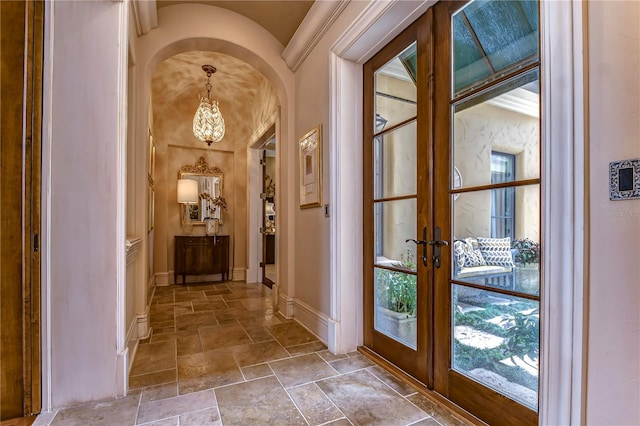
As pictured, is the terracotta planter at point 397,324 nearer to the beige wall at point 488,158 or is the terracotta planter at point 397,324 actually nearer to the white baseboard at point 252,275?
the beige wall at point 488,158

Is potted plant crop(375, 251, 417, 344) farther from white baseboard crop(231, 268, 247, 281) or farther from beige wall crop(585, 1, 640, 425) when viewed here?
white baseboard crop(231, 268, 247, 281)

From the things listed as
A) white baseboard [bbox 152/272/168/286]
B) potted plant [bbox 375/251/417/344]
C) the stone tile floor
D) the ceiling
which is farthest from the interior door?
white baseboard [bbox 152/272/168/286]

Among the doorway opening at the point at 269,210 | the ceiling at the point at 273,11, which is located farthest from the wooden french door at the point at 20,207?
the doorway opening at the point at 269,210

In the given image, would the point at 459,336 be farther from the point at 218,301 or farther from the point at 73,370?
the point at 218,301

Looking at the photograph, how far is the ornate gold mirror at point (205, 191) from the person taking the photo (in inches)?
215

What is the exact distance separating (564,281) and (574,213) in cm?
24

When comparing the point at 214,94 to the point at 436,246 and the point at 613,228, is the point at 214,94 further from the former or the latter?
the point at 613,228

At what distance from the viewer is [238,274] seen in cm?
565

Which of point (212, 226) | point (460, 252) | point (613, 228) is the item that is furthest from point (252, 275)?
point (613, 228)

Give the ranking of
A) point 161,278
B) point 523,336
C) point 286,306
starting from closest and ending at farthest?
point 523,336 → point 286,306 → point 161,278

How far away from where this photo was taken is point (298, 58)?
3188 millimetres

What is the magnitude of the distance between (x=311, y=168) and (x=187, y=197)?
3.21 meters

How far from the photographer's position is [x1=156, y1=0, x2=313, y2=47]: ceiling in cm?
290

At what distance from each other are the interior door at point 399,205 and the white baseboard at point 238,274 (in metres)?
3.58
